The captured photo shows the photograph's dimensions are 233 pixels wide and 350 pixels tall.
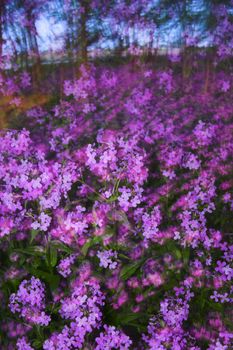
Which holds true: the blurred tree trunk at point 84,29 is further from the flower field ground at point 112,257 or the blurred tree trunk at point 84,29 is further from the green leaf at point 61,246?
the green leaf at point 61,246

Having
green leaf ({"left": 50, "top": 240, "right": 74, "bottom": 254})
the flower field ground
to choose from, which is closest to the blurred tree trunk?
the flower field ground

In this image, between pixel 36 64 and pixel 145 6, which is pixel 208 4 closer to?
pixel 145 6

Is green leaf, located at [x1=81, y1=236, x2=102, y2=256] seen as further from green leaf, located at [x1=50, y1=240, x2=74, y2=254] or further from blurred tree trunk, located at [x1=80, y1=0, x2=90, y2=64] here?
blurred tree trunk, located at [x1=80, y1=0, x2=90, y2=64]

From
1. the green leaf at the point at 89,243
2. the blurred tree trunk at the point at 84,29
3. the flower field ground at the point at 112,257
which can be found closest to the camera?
the flower field ground at the point at 112,257

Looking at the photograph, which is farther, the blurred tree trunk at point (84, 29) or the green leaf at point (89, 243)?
the blurred tree trunk at point (84, 29)

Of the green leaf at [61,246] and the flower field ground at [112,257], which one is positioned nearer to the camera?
the flower field ground at [112,257]

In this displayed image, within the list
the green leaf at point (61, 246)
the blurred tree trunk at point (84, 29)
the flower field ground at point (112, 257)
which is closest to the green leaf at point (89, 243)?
the flower field ground at point (112, 257)

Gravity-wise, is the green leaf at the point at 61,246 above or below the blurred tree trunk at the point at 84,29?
below

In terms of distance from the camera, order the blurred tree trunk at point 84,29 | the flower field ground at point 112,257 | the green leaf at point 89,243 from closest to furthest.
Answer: the flower field ground at point 112,257 < the green leaf at point 89,243 < the blurred tree trunk at point 84,29

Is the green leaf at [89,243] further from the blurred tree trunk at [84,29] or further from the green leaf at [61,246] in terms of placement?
the blurred tree trunk at [84,29]

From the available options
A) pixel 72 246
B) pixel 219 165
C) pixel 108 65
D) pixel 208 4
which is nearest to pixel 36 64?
pixel 108 65

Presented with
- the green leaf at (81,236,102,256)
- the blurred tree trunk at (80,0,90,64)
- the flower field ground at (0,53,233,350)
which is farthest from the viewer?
the blurred tree trunk at (80,0,90,64)

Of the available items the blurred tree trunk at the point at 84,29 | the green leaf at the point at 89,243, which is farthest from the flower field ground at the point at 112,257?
the blurred tree trunk at the point at 84,29

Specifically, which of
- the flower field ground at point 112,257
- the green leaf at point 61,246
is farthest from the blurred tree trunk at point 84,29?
the green leaf at point 61,246
